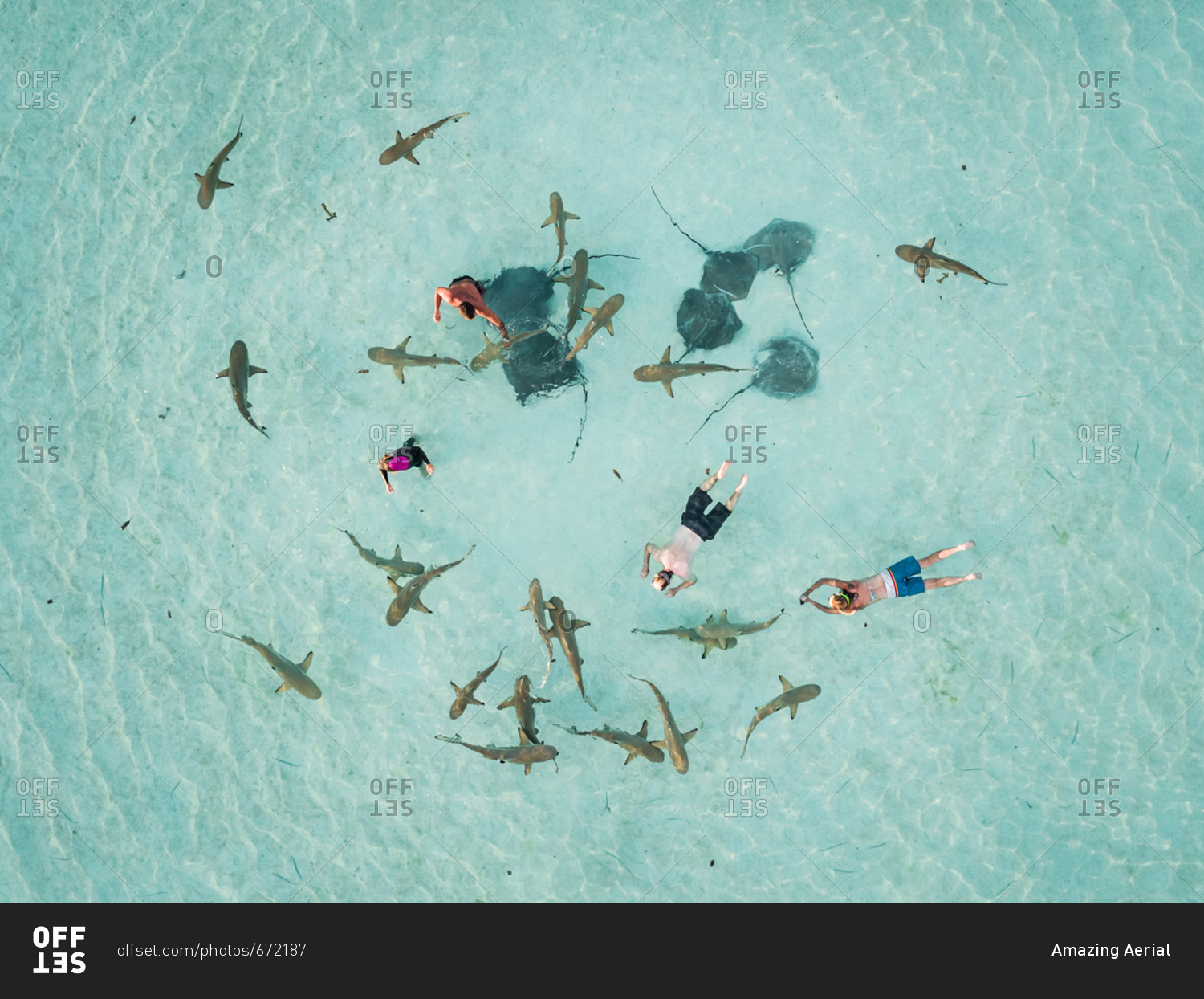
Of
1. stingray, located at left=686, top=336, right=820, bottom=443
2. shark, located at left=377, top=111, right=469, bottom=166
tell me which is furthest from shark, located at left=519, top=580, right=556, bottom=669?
shark, located at left=377, top=111, right=469, bottom=166

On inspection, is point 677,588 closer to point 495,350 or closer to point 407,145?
point 495,350

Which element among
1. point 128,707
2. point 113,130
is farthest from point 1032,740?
point 113,130

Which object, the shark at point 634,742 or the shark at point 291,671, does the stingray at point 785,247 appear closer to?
the shark at point 634,742

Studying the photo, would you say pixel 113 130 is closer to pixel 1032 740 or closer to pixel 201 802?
pixel 201 802

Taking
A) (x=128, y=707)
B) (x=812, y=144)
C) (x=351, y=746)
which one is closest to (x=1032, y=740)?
(x=812, y=144)

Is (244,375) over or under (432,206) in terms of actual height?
under
